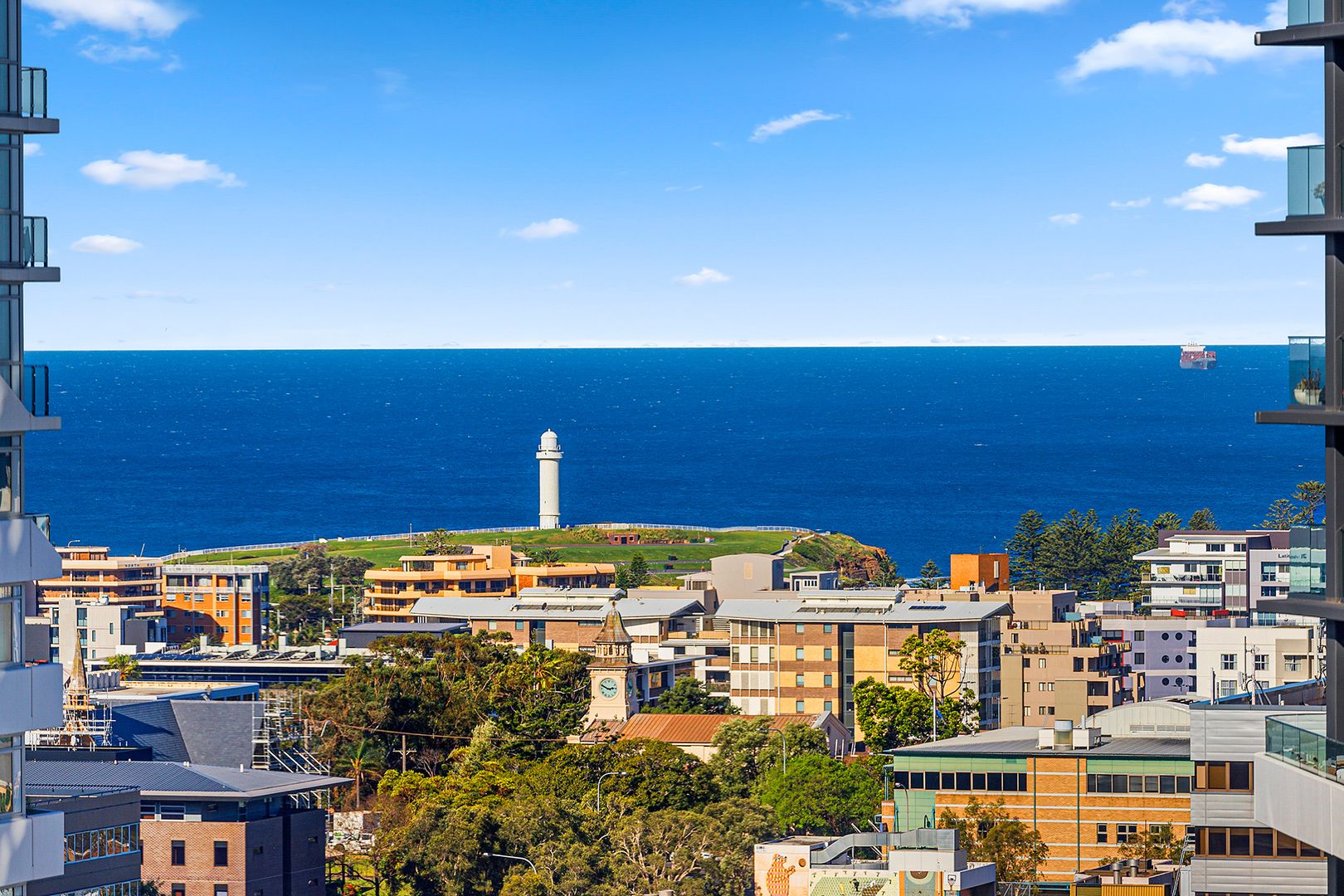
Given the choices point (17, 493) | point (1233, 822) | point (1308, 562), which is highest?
point (17, 493)

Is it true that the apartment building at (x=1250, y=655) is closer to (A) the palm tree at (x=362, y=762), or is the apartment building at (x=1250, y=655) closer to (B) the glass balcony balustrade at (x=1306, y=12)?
(A) the palm tree at (x=362, y=762)

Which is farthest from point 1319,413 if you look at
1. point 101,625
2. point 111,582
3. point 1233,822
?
point 111,582

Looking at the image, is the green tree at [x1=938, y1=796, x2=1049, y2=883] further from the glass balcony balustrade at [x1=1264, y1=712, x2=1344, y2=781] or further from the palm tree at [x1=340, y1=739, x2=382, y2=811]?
the glass balcony balustrade at [x1=1264, y1=712, x2=1344, y2=781]

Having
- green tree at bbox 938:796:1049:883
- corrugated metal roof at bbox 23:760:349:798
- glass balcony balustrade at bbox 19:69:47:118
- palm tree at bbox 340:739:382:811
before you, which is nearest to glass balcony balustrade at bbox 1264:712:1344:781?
glass balcony balustrade at bbox 19:69:47:118

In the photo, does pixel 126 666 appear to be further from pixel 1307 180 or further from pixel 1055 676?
pixel 1307 180

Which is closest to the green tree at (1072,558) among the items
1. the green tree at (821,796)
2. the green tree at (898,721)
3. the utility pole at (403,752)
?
the green tree at (898,721)

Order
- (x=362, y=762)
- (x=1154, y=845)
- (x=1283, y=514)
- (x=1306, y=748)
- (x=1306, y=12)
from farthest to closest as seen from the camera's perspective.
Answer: (x=1283, y=514), (x=362, y=762), (x=1154, y=845), (x=1306, y=12), (x=1306, y=748)
